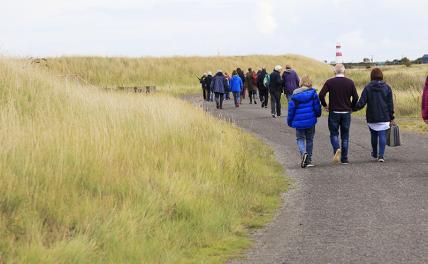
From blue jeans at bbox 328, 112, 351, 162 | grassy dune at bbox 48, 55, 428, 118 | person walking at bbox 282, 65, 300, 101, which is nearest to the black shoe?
blue jeans at bbox 328, 112, 351, 162

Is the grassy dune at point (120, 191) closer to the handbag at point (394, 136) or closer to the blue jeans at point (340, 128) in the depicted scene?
the blue jeans at point (340, 128)

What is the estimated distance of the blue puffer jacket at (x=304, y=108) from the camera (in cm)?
1331

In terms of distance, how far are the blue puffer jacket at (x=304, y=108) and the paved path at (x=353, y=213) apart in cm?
90

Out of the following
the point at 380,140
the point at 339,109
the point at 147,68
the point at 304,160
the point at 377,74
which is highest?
the point at 377,74

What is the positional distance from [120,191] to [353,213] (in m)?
3.00

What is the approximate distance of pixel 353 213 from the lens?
870 cm

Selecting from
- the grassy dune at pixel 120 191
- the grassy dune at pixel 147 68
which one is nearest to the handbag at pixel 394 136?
the grassy dune at pixel 120 191

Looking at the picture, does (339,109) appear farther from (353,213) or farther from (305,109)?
(353,213)

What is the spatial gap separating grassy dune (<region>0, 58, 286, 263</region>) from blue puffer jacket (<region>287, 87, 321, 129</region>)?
1.15 meters

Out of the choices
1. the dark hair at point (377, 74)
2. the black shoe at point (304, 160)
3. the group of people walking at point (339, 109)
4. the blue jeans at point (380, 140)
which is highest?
the dark hair at point (377, 74)

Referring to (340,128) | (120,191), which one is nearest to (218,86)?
(340,128)

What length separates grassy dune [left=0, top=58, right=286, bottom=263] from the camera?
6.26 meters

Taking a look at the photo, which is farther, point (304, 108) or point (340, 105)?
point (340, 105)

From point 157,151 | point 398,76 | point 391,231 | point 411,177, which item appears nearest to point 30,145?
point 157,151
